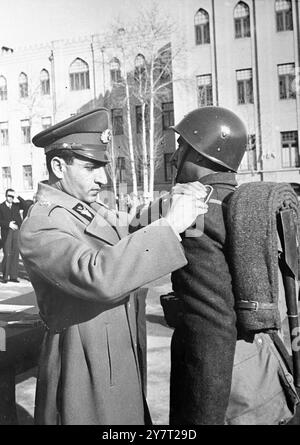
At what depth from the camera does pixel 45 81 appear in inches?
1048

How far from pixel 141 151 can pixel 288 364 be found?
2445 cm

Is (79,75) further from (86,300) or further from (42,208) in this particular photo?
(86,300)

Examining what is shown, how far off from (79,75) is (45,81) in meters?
2.07

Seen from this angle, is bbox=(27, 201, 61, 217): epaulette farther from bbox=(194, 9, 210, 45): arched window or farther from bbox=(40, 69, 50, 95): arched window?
bbox=(40, 69, 50, 95): arched window

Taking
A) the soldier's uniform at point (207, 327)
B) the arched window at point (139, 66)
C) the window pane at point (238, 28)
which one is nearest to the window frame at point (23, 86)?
the arched window at point (139, 66)

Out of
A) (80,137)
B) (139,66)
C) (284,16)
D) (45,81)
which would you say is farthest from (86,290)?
(45,81)

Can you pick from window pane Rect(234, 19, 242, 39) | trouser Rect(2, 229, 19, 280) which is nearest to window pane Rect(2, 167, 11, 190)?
window pane Rect(234, 19, 242, 39)

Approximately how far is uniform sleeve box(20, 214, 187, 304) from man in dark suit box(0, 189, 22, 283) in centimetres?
805

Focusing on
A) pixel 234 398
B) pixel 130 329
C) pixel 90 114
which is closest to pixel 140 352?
pixel 130 329

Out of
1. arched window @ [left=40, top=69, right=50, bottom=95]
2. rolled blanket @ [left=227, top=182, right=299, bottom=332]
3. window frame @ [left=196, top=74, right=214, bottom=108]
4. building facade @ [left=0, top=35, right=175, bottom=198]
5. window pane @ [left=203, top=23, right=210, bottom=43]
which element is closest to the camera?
rolled blanket @ [left=227, top=182, right=299, bottom=332]

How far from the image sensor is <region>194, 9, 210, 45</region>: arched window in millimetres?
21609

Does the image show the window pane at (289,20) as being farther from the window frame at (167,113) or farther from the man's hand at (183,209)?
the man's hand at (183,209)

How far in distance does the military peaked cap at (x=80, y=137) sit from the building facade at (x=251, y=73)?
2094 centimetres

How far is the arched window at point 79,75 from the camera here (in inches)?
1015
